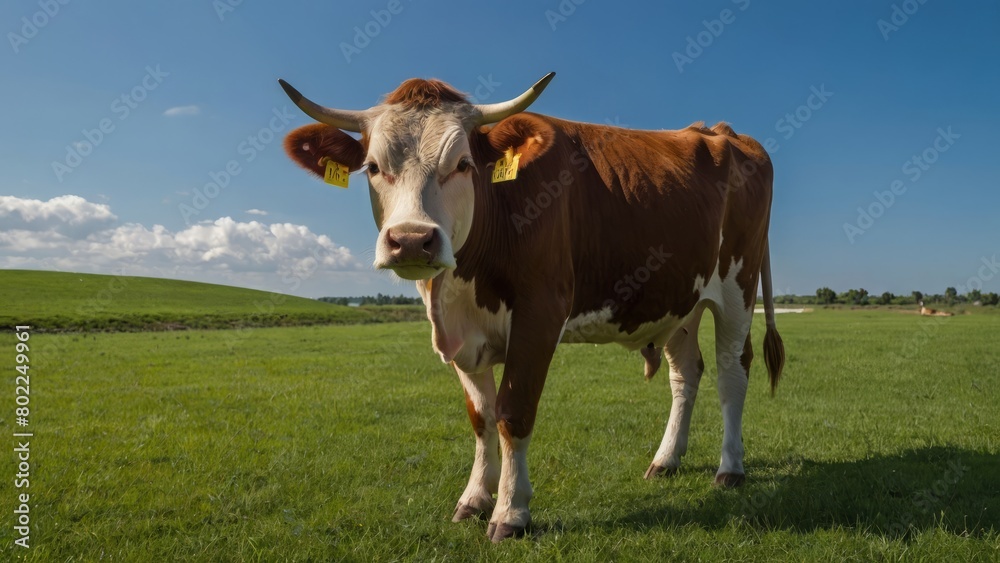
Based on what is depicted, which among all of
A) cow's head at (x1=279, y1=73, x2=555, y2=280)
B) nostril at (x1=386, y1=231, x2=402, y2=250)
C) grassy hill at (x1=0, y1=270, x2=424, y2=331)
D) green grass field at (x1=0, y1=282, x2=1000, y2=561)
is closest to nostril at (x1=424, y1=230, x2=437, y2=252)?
cow's head at (x1=279, y1=73, x2=555, y2=280)

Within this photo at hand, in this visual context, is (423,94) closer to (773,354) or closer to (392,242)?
(392,242)

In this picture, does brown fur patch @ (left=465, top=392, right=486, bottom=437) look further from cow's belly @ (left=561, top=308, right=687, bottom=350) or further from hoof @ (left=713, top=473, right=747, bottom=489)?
hoof @ (left=713, top=473, right=747, bottom=489)

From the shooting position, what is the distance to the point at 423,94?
4.35 metres

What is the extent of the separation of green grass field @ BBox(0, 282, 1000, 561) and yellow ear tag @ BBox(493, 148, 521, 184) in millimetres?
2427

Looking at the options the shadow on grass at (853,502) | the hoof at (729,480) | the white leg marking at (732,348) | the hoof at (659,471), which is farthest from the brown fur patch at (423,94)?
the hoof at (729,480)

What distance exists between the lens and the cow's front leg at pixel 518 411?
169 inches

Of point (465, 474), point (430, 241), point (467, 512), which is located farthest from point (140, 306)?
point (430, 241)

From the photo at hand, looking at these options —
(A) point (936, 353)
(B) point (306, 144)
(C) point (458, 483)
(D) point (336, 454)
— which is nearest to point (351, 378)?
(D) point (336, 454)

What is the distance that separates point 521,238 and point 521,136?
28.0 inches

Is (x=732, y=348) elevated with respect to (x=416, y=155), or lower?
lower

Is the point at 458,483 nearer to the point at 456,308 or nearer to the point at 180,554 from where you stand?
the point at 456,308

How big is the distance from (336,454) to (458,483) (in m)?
1.61

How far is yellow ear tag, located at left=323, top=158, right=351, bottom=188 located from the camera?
4699 mm

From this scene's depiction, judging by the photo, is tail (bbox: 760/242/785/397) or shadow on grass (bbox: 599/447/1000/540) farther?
tail (bbox: 760/242/785/397)
